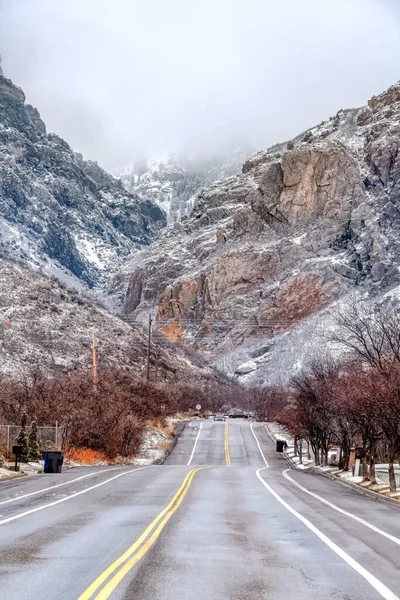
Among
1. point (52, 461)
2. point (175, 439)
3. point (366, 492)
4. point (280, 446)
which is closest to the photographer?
point (366, 492)

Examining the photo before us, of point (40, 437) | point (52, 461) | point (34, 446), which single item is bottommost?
point (52, 461)

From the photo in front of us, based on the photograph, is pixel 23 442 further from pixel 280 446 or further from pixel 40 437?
pixel 280 446

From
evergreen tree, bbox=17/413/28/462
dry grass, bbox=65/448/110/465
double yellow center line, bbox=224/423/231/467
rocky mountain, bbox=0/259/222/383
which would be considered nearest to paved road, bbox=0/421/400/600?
evergreen tree, bbox=17/413/28/462

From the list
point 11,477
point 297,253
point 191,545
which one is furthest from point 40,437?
point 297,253

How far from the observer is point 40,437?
126ft

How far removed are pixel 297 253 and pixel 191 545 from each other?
154 m

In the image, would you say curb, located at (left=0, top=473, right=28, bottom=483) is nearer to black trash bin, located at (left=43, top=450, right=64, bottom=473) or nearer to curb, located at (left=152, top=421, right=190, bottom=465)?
black trash bin, located at (left=43, top=450, right=64, bottom=473)

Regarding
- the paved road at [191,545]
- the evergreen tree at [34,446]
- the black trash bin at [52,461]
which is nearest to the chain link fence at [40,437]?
the evergreen tree at [34,446]

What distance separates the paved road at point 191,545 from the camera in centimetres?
771

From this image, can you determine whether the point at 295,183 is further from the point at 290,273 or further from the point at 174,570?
the point at 174,570

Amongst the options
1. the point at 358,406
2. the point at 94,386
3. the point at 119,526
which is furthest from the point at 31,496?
the point at 94,386

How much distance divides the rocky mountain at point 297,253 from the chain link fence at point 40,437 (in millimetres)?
87139

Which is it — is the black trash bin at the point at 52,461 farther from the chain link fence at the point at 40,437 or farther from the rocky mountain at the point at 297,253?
the rocky mountain at the point at 297,253

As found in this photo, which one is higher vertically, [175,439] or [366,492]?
[175,439]
